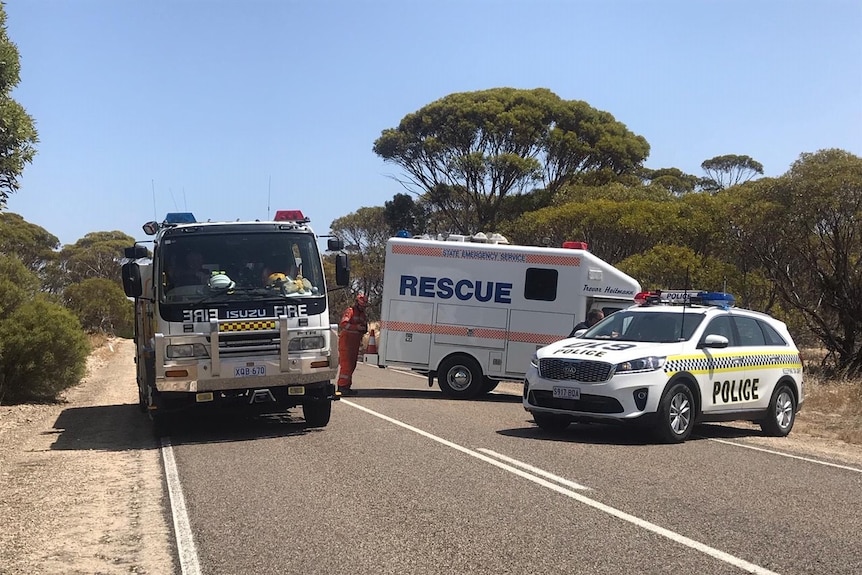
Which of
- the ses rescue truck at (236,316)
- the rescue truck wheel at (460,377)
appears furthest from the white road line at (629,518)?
the rescue truck wheel at (460,377)

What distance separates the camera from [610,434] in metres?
12.5

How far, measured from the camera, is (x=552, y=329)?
60.9 feet

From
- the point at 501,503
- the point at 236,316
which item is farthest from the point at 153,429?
the point at 501,503

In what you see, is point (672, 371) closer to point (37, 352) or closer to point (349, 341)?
point (349, 341)

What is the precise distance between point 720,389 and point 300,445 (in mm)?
5489

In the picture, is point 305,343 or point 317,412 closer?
point 305,343

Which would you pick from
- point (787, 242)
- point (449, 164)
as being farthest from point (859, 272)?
point (449, 164)

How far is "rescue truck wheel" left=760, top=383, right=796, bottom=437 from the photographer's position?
1301 centimetres

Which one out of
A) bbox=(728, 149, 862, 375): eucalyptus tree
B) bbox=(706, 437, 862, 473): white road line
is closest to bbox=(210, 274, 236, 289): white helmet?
bbox=(706, 437, 862, 473): white road line

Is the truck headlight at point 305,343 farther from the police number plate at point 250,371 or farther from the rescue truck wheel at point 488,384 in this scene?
the rescue truck wheel at point 488,384

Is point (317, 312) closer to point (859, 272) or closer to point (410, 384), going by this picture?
point (410, 384)

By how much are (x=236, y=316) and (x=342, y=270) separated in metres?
1.66

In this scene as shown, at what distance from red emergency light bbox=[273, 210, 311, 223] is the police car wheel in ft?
13.3

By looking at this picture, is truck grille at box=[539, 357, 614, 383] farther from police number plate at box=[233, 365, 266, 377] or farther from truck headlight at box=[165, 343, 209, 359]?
truck headlight at box=[165, 343, 209, 359]
